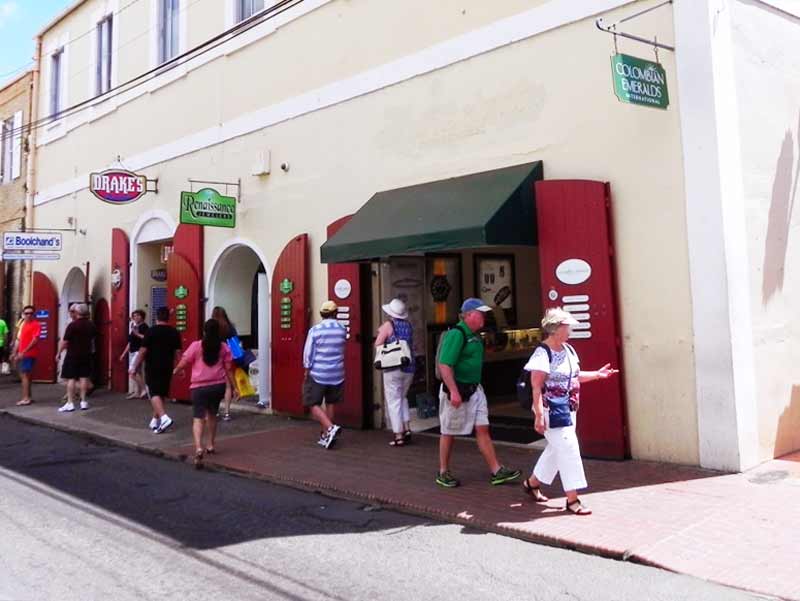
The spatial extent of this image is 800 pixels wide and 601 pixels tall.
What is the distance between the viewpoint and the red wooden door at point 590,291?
21.7 ft

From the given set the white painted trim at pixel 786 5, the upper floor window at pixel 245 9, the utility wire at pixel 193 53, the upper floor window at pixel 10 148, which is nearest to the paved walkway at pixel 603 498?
the white painted trim at pixel 786 5

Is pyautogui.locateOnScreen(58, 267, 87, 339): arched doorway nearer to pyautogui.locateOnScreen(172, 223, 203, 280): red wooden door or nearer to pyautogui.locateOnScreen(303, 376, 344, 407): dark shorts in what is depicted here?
pyautogui.locateOnScreen(172, 223, 203, 280): red wooden door

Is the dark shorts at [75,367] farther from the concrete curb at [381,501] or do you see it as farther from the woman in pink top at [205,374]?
the woman in pink top at [205,374]

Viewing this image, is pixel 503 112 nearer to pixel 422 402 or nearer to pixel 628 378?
pixel 628 378

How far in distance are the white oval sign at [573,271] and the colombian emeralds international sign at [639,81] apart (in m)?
1.63

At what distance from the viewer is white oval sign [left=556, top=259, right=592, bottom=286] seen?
6781mm

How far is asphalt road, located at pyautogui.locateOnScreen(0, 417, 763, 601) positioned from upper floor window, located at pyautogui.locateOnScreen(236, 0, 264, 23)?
26.9 feet

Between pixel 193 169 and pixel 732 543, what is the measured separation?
34.6 ft

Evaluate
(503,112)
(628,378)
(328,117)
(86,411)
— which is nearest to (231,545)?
(628,378)

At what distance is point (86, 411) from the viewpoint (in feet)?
37.5

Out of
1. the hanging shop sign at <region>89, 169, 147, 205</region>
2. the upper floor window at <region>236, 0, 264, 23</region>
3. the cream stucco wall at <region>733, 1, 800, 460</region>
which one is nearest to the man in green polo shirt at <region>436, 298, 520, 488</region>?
the cream stucco wall at <region>733, 1, 800, 460</region>

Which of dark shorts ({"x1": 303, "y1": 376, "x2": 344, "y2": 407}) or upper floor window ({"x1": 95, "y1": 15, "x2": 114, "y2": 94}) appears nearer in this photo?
dark shorts ({"x1": 303, "y1": 376, "x2": 344, "y2": 407})

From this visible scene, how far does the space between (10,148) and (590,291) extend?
17.4 m

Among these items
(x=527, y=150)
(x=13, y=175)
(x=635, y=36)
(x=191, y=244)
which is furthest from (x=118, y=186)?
(x=635, y=36)
